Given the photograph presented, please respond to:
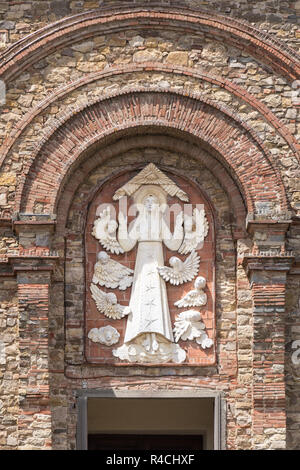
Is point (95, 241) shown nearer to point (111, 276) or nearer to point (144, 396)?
point (111, 276)

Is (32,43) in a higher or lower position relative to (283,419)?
higher

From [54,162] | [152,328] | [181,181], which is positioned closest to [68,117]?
[54,162]

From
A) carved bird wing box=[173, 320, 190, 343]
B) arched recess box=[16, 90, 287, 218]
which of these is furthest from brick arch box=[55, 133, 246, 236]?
carved bird wing box=[173, 320, 190, 343]

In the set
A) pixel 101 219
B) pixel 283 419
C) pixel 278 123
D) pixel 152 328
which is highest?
pixel 278 123

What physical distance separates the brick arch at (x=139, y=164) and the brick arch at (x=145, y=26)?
61.7 inches

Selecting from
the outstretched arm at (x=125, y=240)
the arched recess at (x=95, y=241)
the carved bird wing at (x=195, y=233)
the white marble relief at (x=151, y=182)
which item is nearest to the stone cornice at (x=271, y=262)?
the arched recess at (x=95, y=241)

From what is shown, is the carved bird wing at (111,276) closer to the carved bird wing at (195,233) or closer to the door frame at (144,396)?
the carved bird wing at (195,233)

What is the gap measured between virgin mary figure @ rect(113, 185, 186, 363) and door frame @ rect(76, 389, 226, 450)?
0.46 meters

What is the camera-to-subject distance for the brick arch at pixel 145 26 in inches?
759

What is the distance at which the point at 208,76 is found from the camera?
19297 mm

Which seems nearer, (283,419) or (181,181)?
(283,419)

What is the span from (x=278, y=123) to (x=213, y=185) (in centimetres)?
127

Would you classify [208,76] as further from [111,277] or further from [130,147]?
[111,277]

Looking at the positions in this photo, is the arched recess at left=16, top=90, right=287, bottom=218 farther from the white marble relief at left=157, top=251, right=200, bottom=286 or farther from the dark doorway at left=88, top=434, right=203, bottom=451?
the dark doorway at left=88, top=434, right=203, bottom=451
